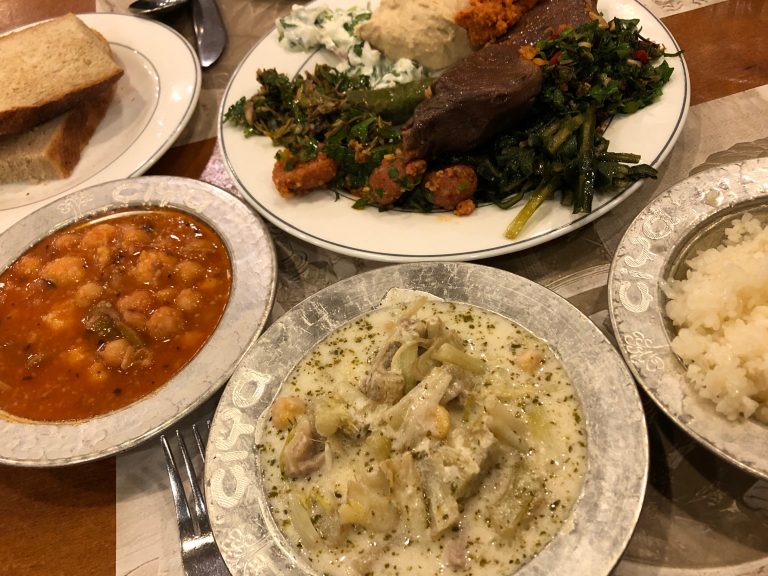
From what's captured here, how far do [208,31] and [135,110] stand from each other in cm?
109

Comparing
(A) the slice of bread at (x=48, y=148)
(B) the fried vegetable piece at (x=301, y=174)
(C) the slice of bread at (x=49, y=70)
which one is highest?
(B) the fried vegetable piece at (x=301, y=174)

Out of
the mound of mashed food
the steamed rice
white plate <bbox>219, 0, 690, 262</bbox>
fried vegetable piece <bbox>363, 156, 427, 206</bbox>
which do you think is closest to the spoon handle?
the mound of mashed food

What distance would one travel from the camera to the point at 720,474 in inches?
78.9

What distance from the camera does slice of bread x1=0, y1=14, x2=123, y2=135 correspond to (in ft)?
12.3

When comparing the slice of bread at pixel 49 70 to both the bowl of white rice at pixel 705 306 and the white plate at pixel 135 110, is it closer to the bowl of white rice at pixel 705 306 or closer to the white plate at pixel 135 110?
the white plate at pixel 135 110

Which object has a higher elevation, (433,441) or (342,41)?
(342,41)

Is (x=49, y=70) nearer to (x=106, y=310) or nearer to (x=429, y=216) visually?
(x=106, y=310)

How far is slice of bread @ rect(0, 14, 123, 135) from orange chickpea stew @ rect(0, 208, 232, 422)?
1.20 metres

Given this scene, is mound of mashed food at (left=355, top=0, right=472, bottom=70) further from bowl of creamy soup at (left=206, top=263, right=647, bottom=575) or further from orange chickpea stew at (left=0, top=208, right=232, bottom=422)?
bowl of creamy soup at (left=206, top=263, right=647, bottom=575)

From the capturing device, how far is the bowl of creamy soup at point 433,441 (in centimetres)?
171

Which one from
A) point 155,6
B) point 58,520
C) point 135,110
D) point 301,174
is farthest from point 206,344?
point 155,6

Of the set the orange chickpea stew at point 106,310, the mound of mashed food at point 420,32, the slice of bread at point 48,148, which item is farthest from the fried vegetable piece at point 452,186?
the slice of bread at point 48,148

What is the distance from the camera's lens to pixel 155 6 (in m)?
4.82

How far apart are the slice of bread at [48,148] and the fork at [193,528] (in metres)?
2.29
